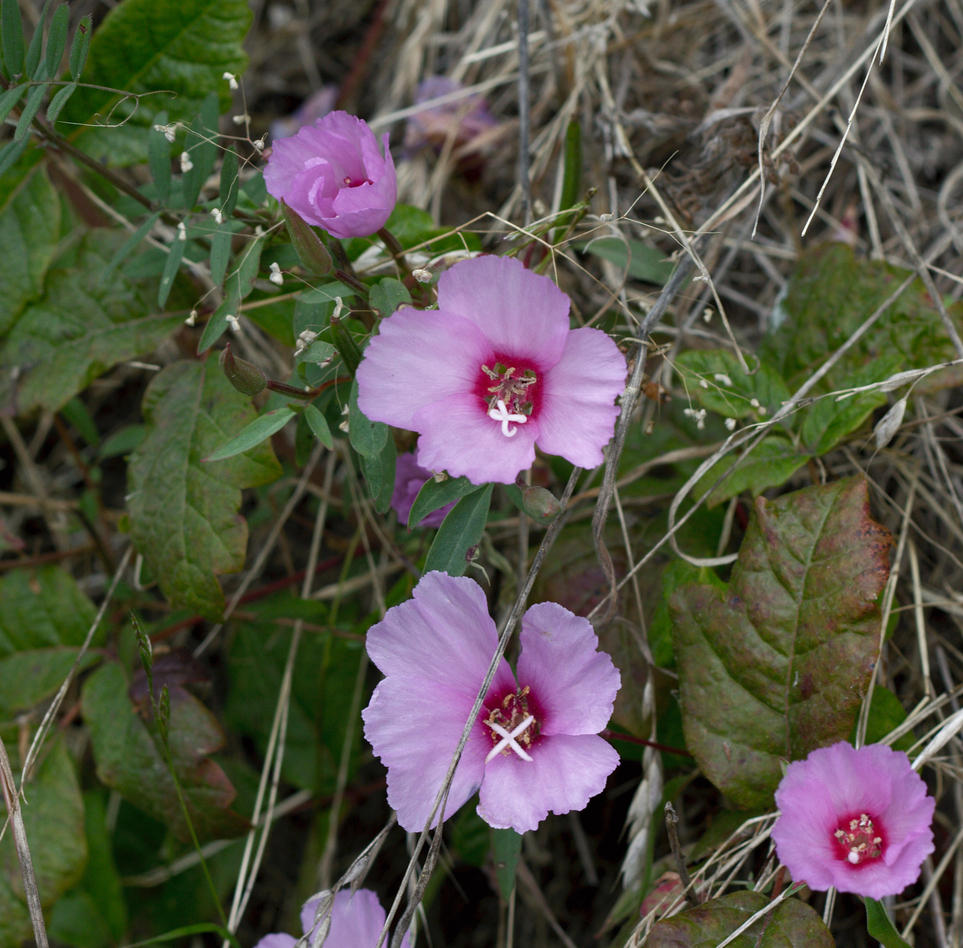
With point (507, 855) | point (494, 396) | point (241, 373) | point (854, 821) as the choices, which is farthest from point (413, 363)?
point (854, 821)

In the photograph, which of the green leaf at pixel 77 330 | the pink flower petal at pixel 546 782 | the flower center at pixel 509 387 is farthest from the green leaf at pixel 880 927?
the green leaf at pixel 77 330

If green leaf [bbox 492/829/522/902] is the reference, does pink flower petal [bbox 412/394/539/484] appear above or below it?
above

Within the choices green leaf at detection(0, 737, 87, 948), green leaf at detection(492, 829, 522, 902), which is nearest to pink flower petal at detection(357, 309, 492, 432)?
green leaf at detection(492, 829, 522, 902)

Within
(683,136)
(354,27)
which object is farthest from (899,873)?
(354,27)

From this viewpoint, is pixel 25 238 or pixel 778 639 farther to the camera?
pixel 25 238

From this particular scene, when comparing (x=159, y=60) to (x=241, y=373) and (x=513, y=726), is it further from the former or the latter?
(x=513, y=726)

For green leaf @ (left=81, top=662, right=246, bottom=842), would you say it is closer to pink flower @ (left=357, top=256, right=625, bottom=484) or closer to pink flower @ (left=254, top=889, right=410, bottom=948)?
pink flower @ (left=254, top=889, right=410, bottom=948)
